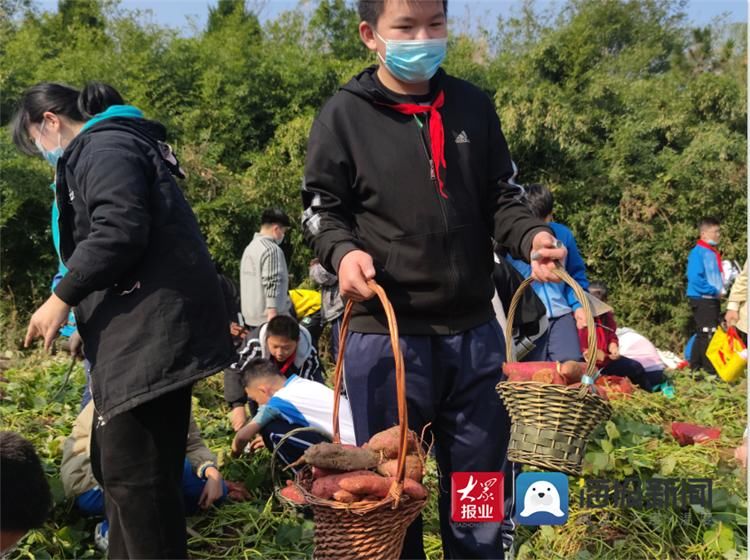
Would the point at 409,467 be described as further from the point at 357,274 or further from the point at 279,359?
the point at 279,359

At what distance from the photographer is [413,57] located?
2205mm

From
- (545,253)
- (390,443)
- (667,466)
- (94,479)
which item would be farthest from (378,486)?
(667,466)

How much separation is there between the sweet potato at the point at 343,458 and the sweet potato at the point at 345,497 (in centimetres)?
10

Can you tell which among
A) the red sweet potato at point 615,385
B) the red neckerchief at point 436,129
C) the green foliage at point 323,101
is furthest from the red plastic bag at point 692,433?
the green foliage at point 323,101

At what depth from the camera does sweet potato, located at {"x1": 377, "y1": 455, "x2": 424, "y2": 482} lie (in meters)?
2.06

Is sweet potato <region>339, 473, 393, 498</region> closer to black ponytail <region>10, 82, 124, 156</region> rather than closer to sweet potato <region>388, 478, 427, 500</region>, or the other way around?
sweet potato <region>388, 478, 427, 500</region>

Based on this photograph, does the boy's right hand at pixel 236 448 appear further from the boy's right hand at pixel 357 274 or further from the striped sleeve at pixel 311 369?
the boy's right hand at pixel 357 274

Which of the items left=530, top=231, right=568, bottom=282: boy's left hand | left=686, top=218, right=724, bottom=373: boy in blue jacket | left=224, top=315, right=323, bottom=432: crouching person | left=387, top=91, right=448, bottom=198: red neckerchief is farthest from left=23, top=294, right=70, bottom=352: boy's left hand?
left=686, top=218, right=724, bottom=373: boy in blue jacket

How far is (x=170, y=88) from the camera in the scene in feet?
31.5

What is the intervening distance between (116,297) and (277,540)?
146 cm

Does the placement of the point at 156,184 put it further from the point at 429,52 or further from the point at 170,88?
the point at 170,88

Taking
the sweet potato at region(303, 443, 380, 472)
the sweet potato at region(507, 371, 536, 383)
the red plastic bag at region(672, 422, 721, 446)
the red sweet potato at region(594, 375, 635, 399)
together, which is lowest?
the red sweet potato at region(594, 375, 635, 399)

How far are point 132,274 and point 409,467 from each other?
98 cm

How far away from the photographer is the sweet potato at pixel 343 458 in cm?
207
